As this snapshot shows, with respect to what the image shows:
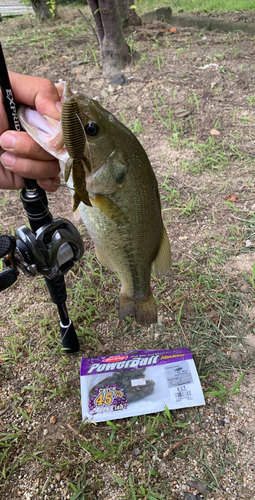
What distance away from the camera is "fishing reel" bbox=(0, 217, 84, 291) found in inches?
60.7

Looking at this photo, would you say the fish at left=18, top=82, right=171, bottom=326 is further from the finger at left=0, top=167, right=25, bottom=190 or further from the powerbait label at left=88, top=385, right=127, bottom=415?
the powerbait label at left=88, top=385, right=127, bottom=415

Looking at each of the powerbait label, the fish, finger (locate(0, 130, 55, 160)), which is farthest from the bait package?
finger (locate(0, 130, 55, 160))

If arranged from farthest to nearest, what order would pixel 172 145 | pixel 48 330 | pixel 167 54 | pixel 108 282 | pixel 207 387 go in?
pixel 167 54, pixel 172 145, pixel 108 282, pixel 48 330, pixel 207 387

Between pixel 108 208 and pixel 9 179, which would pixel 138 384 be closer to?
pixel 108 208

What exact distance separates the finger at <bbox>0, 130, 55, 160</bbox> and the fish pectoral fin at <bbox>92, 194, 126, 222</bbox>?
12.5 inches

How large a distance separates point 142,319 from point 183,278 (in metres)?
0.97

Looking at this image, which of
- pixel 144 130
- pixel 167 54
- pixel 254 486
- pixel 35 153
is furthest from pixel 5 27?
pixel 254 486

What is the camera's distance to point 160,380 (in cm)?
216

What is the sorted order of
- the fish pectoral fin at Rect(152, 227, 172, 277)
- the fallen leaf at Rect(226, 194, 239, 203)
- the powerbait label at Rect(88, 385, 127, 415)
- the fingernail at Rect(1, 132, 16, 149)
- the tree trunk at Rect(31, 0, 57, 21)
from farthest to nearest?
the tree trunk at Rect(31, 0, 57, 21) < the fallen leaf at Rect(226, 194, 239, 203) < the powerbait label at Rect(88, 385, 127, 415) < the fish pectoral fin at Rect(152, 227, 172, 277) < the fingernail at Rect(1, 132, 16, 149)

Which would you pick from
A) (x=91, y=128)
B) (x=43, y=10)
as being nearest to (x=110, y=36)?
(x=91, y=128)

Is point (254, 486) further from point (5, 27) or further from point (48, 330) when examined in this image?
point (5, 27)

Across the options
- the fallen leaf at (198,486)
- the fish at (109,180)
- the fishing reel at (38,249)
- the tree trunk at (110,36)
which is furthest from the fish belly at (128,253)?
the tree trunk at (110,36)

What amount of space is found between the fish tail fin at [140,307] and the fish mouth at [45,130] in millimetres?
825

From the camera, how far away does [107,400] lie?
2.07 m
